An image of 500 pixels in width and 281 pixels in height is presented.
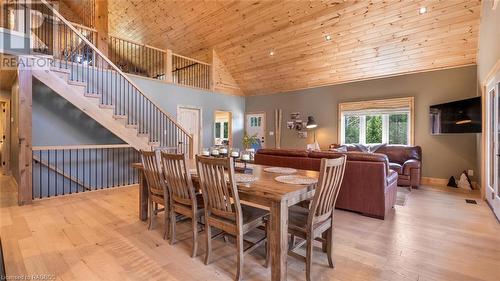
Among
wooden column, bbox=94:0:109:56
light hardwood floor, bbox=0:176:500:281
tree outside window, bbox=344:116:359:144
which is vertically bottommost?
light hardwood floor, bbox=0:176:500:281

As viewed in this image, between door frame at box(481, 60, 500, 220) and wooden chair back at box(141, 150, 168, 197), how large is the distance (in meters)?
4.14

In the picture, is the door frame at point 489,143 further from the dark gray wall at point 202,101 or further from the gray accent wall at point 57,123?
the gray accent wall at point 57,123

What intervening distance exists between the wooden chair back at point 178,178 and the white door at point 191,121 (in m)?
4.55

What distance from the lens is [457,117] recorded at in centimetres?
437

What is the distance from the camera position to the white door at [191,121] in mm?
6832

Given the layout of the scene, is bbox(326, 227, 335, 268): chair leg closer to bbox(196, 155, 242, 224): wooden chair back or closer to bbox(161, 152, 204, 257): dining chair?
bbox(196, 155, 242, 224): wooden chair back

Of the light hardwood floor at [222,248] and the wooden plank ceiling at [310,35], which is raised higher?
the wooden plank ceiling at [310,35]

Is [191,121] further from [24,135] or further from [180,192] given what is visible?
[180,192]

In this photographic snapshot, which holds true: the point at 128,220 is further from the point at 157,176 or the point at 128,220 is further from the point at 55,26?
the point at 55,26

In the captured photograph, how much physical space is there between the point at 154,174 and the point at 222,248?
3.49ft

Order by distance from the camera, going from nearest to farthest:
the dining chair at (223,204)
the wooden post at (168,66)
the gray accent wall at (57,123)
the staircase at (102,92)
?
the dining chair at (223,204) → the staircase at (102,92) → the gray accent wall at (57,123) → the wooden post at (168,66)

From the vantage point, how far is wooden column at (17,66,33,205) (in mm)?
3582

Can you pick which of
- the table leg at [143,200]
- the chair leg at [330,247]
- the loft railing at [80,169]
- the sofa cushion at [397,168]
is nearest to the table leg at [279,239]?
the chair leg at [330,247]

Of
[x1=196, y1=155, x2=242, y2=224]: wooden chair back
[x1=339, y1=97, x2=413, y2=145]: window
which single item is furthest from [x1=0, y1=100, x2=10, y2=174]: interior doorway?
[x1=339, y1=97, x2=413, y2=145]: window
